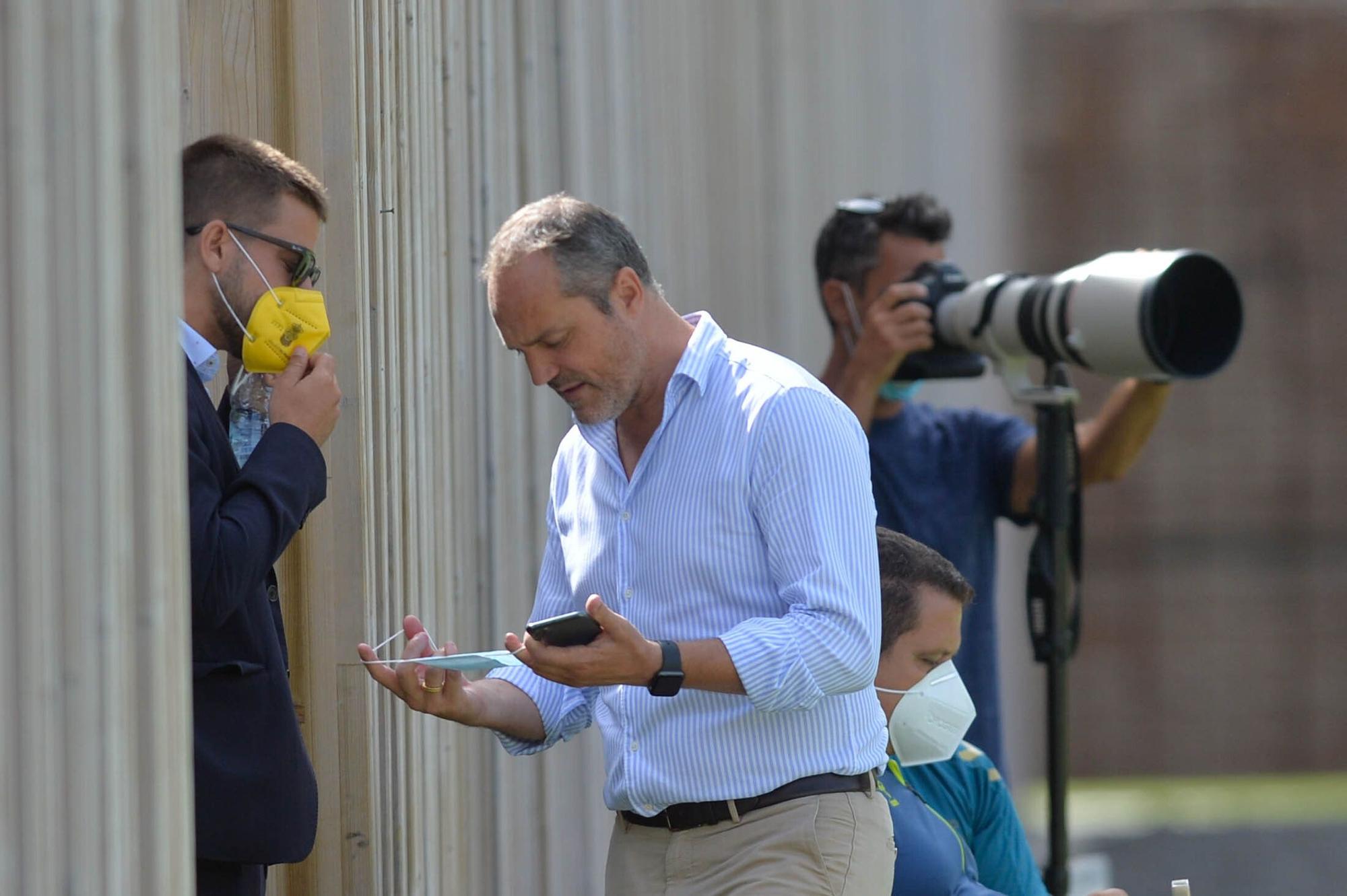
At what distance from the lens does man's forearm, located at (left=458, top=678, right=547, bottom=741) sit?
1.99 m

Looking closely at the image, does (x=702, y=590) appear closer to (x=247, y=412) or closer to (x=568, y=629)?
(x=568, y=629)

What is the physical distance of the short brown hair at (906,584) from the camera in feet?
7.43

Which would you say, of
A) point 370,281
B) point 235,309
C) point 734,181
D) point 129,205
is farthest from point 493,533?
point 734,181

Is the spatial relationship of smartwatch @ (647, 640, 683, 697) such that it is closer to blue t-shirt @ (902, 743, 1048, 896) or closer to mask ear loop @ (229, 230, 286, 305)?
mask ear loop @ (229, 230, 286, 305)

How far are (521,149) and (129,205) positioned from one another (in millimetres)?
1736

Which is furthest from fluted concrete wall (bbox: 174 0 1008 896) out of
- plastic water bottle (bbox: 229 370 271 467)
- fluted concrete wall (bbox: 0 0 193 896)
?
fluted concrete wall (bbox: 0 0 193 896)

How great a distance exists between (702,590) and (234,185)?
27.6 inches

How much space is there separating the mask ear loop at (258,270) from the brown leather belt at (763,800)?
0.71m

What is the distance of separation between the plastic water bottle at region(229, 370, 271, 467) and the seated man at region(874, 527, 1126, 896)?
0.81 m

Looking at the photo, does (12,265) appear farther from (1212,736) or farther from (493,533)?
(1212,736)

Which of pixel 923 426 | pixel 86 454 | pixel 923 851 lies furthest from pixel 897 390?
pixel 86 454

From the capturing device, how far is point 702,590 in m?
1.86

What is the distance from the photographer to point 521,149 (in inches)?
118

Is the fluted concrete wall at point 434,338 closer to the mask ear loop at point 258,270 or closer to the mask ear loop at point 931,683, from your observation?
the mask ear loop at point 258,270
